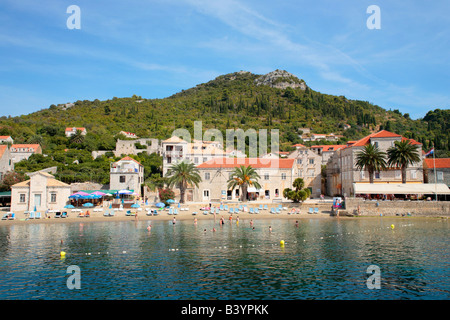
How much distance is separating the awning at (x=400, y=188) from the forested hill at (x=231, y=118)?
2327 inches

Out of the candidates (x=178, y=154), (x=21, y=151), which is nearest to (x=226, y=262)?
(x=178, y=154)

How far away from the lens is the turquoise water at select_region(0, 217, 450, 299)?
16.5m

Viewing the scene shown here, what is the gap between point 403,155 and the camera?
51031mm

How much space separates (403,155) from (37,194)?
56.5 m

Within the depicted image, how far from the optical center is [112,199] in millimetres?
56875

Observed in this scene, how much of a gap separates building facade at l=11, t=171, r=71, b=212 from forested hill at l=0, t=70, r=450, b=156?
37.8 m

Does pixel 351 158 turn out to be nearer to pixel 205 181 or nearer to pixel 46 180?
pixel 205 181

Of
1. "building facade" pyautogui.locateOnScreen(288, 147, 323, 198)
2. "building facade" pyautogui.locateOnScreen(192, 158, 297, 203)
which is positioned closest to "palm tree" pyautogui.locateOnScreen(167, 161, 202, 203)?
"building facade" pyautogui.locateOnScreen(192, 158, 297, 203)

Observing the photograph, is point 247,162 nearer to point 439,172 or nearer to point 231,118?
point 439,172

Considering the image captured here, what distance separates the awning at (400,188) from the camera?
49.6 m

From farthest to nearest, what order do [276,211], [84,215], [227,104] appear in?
1. [227,104]
2. [276,211]
3. [84,215]

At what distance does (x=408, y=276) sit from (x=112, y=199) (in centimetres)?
4833

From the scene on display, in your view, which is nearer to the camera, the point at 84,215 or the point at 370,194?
the point at 84,215
